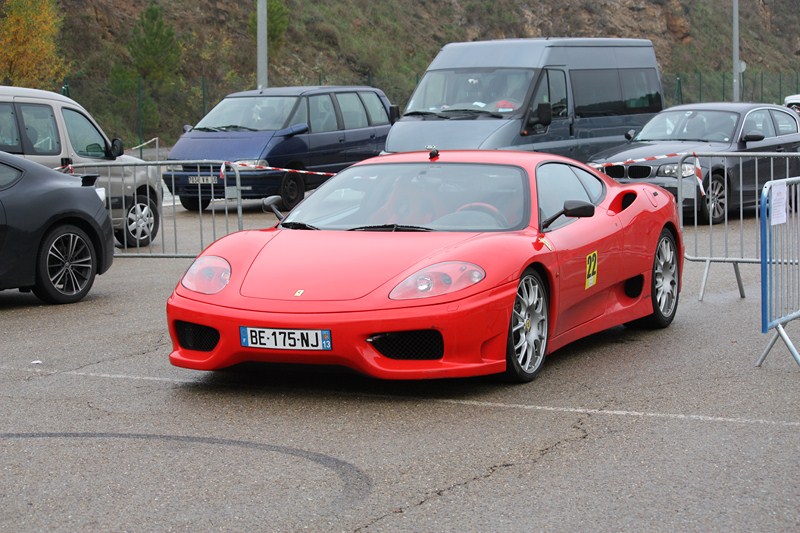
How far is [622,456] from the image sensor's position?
233 inches

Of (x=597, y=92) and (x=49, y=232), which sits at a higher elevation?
(x=597, y=92)

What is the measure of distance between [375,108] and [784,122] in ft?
23.0

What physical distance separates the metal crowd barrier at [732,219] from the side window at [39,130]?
658 centimetres

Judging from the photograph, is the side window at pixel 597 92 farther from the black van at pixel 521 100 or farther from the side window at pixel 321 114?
the side window at pixel 321 114

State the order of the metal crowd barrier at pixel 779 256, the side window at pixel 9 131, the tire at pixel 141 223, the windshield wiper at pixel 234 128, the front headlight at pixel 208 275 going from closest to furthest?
1. the front headlight at pixel 208 275
2. the metal crowd barrier at pixel 779 256
3. the side window at pixel 9 131
4. the tire at pixel 141 223
5. the windshield wiper at pixel 234 128

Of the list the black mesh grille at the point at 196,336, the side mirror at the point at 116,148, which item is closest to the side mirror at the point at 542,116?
the side mirror at the point at 116,148

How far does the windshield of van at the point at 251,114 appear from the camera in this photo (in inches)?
824

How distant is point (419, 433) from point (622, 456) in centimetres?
100

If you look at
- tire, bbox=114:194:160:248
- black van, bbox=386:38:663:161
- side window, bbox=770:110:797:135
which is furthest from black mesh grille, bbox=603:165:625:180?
tire, bbox=114:194:160:248

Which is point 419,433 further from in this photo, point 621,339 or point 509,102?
point 509,102

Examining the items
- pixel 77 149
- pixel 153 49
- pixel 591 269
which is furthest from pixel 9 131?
pixel 153 49

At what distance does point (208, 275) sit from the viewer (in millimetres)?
7648

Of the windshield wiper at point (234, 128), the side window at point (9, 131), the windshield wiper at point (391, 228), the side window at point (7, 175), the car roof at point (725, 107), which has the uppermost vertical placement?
the side window at point (9, 131)

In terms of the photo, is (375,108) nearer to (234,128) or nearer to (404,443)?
(234,128)
